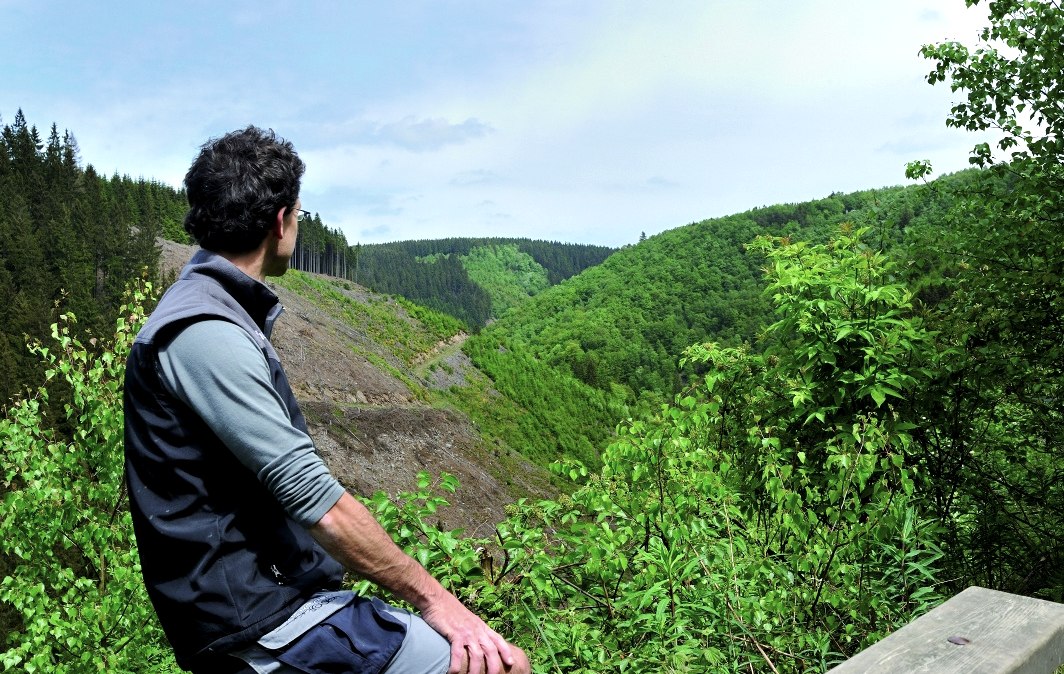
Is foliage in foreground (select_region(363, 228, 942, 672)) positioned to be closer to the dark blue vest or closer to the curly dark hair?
the dark blue vest

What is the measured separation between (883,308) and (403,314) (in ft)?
270

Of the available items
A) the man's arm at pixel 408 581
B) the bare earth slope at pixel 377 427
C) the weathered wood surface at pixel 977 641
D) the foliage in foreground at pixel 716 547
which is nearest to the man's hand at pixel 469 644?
the man's arm at pixel 408 581

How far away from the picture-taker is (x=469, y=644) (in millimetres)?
1731

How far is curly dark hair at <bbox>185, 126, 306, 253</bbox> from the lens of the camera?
181cm

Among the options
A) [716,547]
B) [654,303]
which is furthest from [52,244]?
[654,303]

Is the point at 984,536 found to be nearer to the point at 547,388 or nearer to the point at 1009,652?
the point at 1009,652

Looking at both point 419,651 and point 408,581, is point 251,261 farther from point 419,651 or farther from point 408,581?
point 419,651

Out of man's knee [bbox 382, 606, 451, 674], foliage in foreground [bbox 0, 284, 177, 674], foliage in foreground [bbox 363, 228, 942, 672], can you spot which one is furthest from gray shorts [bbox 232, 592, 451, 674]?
foliage in foreground [bbox 0, 284, 177, 674]

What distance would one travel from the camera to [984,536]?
15.9ft

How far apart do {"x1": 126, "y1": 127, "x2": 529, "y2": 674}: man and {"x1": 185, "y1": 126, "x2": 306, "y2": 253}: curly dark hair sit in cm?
13

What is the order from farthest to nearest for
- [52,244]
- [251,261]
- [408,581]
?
[52,244] → [251,261] → [408,581]

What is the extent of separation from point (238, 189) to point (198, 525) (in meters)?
0.71

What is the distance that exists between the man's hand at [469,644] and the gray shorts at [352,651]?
2cm

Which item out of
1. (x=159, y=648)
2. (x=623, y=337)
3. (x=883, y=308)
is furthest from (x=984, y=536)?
(x=623, y=337)
